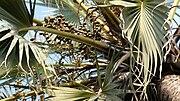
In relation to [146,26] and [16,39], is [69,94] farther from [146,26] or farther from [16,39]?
[146,26]

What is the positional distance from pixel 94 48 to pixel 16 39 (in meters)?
0.55

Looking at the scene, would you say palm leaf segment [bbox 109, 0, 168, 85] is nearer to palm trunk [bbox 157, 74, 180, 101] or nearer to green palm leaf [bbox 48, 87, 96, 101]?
palm trunk [bbox 157, 74, 180, 101]

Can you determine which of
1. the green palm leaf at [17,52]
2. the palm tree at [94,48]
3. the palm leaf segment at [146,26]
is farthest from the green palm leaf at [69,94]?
the palm leaf segment at [146,26]

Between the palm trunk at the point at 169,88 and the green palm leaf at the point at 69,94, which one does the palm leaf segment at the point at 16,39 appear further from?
the palm trunk at the point at 169,88

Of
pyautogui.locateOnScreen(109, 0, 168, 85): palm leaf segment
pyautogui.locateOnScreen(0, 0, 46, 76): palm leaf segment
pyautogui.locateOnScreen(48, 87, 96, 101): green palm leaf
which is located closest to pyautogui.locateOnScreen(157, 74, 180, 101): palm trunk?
pyautogui.locateOnScreen(109, 0, 168, 85): palm leaf segment

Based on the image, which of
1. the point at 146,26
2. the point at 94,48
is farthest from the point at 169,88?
the point at 94,48

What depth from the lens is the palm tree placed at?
2.67 meters

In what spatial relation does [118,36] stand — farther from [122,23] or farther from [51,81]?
[51,81]

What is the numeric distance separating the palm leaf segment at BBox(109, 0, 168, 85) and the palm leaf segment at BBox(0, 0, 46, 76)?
656mm

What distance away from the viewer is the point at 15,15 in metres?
2.93

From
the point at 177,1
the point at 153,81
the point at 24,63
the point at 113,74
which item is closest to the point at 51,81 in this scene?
the point at 24,63

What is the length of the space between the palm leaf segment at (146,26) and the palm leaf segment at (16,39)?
656mm

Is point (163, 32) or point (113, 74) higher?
point (163, 32)

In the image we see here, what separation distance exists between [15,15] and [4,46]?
23cm
